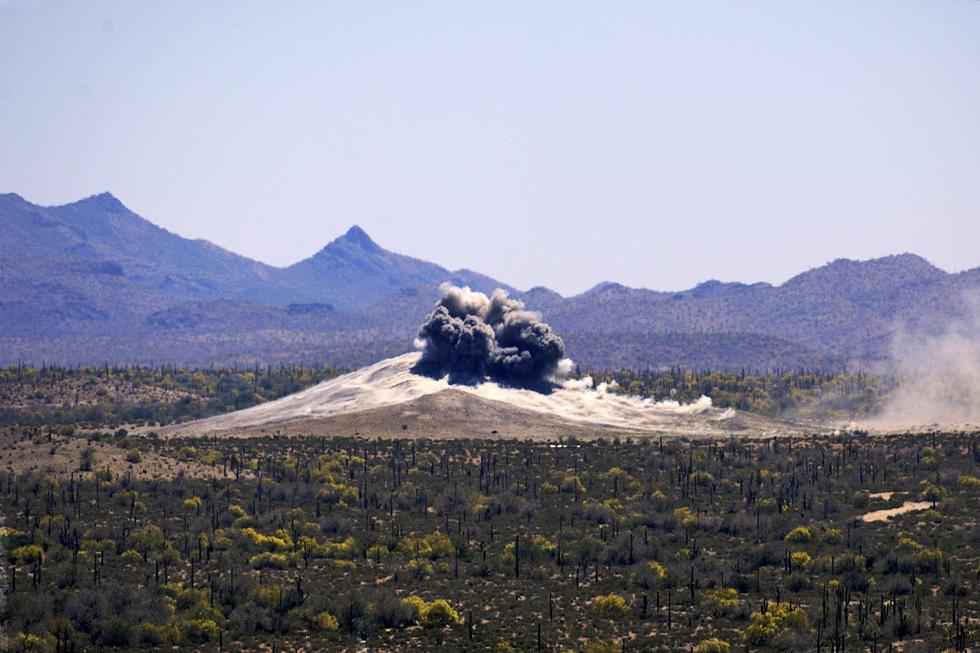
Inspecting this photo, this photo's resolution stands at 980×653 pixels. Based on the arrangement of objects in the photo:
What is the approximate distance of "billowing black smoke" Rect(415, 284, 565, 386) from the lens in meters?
182

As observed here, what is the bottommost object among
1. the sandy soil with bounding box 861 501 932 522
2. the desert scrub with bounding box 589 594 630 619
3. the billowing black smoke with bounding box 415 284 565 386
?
the desert scrub with bounding box 589 594 630 619

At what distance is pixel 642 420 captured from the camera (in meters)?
170

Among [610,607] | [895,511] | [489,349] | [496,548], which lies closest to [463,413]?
[489,349]

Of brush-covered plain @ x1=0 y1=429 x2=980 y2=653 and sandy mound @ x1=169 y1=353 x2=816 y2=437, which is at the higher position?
sandy mound @ x1=169 y1=353 x2=816 y2=437

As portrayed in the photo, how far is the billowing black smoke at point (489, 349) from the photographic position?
181625 mm

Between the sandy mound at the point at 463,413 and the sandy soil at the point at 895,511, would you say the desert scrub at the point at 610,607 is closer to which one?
the sandy soil at the point at 895,511

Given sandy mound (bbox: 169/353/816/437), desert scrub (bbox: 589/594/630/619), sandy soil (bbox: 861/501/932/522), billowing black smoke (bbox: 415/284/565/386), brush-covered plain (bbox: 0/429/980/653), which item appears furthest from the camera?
billowing black smoke (bbox: 415/284/565/386)

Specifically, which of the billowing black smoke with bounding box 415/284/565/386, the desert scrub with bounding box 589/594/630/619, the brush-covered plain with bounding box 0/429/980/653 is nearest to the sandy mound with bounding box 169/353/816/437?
the billowing black smoke with bounding box 415/284/565/386

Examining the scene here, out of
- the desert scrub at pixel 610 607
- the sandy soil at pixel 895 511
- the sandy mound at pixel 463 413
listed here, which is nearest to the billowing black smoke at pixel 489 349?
the sandy mound at pixel 463 413

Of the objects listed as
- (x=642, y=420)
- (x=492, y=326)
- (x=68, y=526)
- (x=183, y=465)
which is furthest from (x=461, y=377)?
(x=68, y=526)

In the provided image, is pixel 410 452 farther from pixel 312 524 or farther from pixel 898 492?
pixel 898 492

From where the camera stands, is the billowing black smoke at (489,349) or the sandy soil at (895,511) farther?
the billowing black smoke at (489,349)

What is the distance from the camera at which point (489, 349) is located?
183375 millimetres

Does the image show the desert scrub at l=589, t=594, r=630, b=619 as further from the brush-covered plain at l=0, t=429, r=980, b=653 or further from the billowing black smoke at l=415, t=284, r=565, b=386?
the billowing black smoke at l=415, t=284, r=565, b=386
